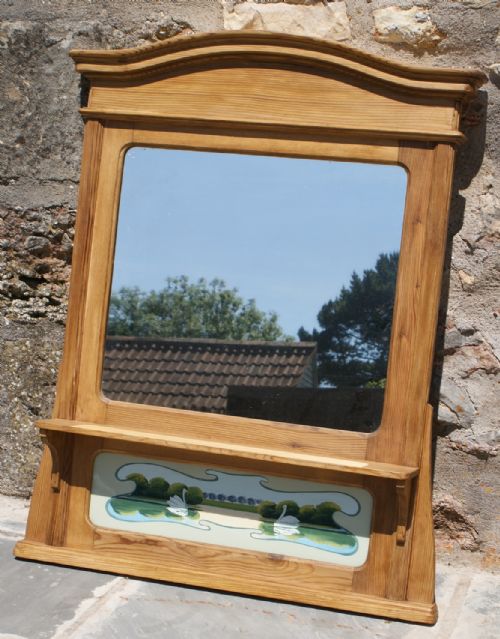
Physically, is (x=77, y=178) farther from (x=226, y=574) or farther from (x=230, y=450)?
(x=226, y=574)

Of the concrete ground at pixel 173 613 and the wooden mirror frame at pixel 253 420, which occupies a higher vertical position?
the wooden mirror frame at pixel 253 420

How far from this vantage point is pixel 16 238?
2.37 metres

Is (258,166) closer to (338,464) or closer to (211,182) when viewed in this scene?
(211,182)

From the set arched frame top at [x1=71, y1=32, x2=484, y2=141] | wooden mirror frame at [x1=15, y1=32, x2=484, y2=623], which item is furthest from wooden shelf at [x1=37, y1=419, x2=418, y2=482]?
arched frame top at [x1=71, y1=32, x2=484, y2=141]

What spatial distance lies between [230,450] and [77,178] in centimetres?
91

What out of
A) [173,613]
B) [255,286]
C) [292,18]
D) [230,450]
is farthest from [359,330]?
[292,18]

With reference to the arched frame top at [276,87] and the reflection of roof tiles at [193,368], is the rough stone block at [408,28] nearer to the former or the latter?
the arched frame top at [276,87]

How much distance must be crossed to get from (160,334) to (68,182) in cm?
57

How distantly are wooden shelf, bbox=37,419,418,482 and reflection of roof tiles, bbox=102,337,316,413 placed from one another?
0.09 meters

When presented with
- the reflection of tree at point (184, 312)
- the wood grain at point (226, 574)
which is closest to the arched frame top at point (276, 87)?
the reflection of tree at point (184, 312)

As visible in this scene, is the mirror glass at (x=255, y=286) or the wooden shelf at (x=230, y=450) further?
the mirror glass at (x=255, y=286)

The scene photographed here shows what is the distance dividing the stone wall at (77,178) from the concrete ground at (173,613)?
0.30 metres

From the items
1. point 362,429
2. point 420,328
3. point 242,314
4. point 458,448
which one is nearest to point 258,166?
point 242,314

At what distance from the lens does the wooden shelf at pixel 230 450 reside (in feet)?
5.99
